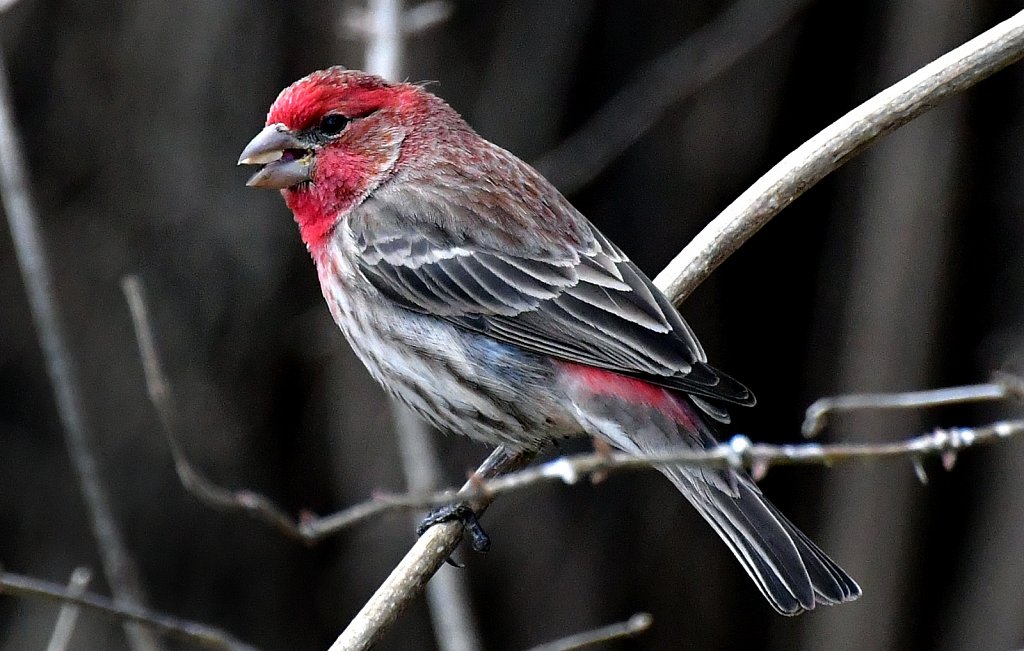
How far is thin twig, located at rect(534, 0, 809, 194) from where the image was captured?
567 centimetres

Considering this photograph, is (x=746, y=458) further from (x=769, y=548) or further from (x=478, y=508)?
(x=478, y=508)

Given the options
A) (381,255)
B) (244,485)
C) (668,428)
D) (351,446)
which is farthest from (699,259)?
(244,485)

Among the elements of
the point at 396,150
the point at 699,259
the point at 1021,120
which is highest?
the point at 396,150

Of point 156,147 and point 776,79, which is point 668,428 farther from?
point 156,147

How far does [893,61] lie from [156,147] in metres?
3.33

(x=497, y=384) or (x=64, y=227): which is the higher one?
(x=64, y=227)

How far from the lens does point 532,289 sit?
4.05 m

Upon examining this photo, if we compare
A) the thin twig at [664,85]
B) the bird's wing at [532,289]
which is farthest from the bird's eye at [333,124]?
the thin twig at [664,85]

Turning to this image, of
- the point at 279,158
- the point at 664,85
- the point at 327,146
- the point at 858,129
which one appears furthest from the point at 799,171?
the point at 664,85

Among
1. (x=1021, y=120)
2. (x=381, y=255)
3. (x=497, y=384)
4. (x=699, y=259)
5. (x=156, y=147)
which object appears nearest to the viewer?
(x=699, y=259)

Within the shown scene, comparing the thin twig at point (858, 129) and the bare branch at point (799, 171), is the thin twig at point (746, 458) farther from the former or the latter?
the thin twig at point (858, 129)

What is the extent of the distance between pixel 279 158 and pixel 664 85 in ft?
6.74

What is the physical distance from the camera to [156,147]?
20.3ft

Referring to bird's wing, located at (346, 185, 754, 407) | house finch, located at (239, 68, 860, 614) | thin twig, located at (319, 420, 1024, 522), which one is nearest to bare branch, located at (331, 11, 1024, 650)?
bird's wing, located at (346, 185, 754, 407)
